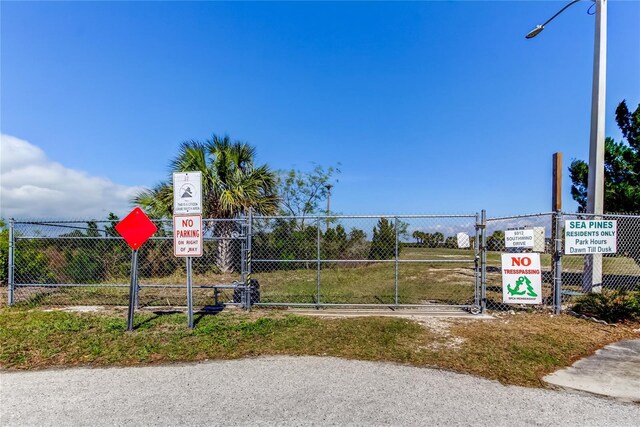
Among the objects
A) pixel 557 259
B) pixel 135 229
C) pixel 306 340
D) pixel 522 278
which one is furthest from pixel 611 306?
pixel 135 229

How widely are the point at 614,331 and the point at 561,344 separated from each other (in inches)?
68.2

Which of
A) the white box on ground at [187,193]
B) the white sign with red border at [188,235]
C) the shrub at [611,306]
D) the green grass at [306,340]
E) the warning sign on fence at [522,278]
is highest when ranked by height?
the white box on ground at [187,193]

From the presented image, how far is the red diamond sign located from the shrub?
8751 mm

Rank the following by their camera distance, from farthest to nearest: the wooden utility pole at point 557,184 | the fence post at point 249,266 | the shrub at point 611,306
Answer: the wooden utility pole at point 557,184
the fence post at point 249,266
the shrub at point 611,306

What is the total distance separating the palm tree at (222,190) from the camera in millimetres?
12398

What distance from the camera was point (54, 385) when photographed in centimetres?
415

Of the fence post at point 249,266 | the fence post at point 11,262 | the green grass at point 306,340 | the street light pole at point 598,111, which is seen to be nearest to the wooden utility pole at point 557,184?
the street light pole at point 598,111

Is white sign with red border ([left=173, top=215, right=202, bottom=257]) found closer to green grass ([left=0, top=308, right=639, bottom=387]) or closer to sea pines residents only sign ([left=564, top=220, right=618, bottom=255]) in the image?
green grass ([left=0, top=308, right=639, bottom=387])

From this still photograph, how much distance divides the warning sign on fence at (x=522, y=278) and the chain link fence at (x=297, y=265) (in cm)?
22

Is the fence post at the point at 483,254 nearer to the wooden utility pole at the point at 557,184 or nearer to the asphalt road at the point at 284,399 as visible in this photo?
the wooden utility pole at the point at 557,184

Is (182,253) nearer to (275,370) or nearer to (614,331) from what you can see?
(275,370)

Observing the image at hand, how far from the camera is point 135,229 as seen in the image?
637 cm

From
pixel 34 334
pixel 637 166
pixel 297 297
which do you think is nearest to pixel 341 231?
pixel 297 297

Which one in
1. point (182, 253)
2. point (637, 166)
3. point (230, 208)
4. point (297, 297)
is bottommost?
point (297, 297)
